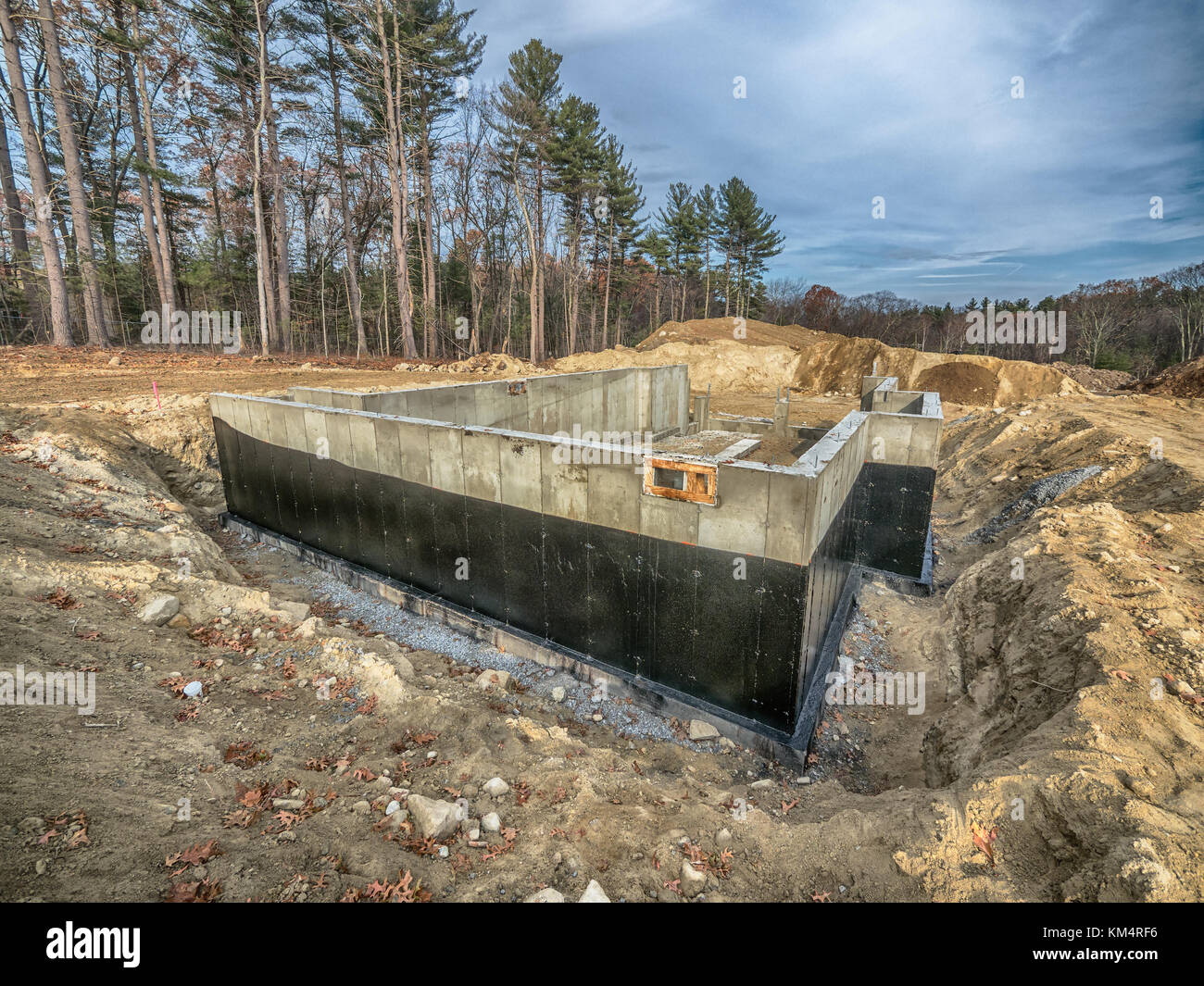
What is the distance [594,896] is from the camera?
9.30ft

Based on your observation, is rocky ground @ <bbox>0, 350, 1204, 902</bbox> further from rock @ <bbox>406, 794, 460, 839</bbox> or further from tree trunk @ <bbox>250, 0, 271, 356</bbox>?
tree trunk @ <bbox>250, 0, 271, 356</bbox>

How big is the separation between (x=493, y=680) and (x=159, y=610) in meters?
3.38

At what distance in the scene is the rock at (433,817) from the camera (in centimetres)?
326

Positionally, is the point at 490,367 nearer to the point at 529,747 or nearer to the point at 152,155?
the point at 152,155

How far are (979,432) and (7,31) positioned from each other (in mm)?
30483

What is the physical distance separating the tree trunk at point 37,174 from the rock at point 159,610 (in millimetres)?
17621

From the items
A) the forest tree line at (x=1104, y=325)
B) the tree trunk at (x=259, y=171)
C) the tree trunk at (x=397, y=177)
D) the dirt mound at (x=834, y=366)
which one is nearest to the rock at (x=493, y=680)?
the tree trunk at (x=259, y=171)

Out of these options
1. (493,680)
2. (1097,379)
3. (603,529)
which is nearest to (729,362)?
(1097,379)

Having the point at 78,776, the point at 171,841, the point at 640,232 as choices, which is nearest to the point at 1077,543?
the point at 171,841

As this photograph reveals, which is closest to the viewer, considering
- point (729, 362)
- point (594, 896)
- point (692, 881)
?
point (594, 896)

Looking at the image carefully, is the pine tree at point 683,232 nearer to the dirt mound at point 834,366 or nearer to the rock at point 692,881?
the dirt mound at point 834,366

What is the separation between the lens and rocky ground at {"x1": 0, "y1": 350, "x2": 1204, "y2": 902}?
280cm

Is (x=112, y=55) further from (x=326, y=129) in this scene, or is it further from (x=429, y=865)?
(x=429, y=865)
